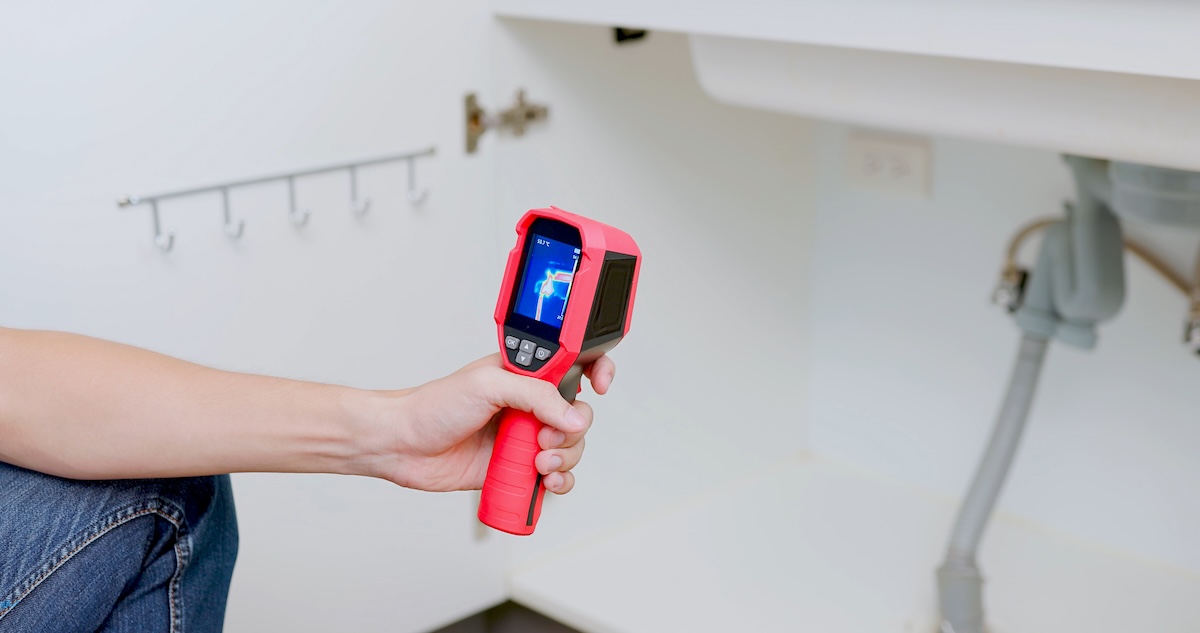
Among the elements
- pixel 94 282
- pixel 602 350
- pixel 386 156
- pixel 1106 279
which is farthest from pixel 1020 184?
pixel 94 282

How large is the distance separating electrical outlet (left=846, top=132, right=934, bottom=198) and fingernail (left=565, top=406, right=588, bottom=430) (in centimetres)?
88

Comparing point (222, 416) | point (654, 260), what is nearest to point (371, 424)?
point (222, 416)

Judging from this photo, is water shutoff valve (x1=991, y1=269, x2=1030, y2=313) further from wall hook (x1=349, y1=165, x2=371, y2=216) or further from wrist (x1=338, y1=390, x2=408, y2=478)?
wrist (x1=338, y1=390, x2=408, y2=478)

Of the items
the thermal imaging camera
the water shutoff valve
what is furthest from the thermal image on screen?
the water shutoff valve

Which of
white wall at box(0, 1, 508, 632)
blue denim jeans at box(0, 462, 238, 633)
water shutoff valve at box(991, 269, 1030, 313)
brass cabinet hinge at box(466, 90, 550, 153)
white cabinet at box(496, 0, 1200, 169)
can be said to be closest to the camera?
blue denim jeans at box(0, 462, 238, 633)

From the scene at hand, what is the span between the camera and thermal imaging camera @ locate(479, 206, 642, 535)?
66 cm

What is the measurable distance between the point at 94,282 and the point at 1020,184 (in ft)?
3.13

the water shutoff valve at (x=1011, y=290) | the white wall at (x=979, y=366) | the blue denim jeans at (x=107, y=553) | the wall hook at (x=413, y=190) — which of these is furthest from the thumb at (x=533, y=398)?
the white wall at (x=979, y=366)

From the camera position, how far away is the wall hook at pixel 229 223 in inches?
38.0

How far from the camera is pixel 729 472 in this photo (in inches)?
60.0

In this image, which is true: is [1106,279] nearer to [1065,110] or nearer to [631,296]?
[1065,110]

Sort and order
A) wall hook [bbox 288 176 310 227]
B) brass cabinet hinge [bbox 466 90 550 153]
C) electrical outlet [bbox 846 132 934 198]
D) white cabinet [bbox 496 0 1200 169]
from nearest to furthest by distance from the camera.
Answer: white cabinet [bbox 496 0 1200 169] → wall hook [bbox 288 176 310 227] → brass cabinet hinge [bbox 466 90 550 153] → electrical outlet [bbox 846 132 934 198]

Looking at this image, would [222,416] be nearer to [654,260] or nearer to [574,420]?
[574,420]

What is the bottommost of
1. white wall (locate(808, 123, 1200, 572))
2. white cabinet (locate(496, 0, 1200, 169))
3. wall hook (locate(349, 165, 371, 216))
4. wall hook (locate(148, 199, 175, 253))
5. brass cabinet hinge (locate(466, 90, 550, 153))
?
white wall (locate(808, 123, 1200, 572))
